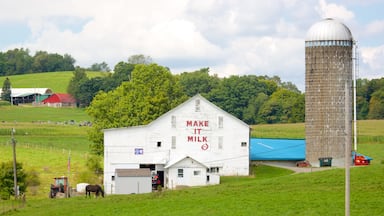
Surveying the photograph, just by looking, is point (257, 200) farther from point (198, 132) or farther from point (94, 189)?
point (198, 132)

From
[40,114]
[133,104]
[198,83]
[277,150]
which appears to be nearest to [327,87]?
[277,150]

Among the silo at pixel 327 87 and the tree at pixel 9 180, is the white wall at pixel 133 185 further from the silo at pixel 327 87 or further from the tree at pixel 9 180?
the silo at pixel 327 87

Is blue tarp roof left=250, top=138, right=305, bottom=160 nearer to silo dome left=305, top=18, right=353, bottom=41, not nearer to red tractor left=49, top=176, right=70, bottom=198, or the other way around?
silo dome left=305, top=18, right=353, bottom=41

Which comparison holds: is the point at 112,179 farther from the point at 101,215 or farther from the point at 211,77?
the point at 211,77

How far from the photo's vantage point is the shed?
191 feet

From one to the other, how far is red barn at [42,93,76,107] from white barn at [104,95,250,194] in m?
112

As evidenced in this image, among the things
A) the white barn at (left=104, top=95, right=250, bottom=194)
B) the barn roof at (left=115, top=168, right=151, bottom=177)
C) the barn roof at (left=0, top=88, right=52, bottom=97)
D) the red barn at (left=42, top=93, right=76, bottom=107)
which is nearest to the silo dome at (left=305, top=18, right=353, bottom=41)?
the white barn at (left=104, top=95, right=250, bottom=194)

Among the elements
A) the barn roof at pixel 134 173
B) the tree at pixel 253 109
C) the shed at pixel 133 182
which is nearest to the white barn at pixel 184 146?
the barn roof at pixel 134 173

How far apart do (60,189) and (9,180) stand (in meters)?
3.39

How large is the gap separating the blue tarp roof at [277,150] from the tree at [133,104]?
340 inches

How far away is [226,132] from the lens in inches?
2623

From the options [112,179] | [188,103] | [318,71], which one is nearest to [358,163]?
[318,71]

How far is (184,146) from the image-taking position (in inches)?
2579

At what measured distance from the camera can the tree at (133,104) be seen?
249ft
